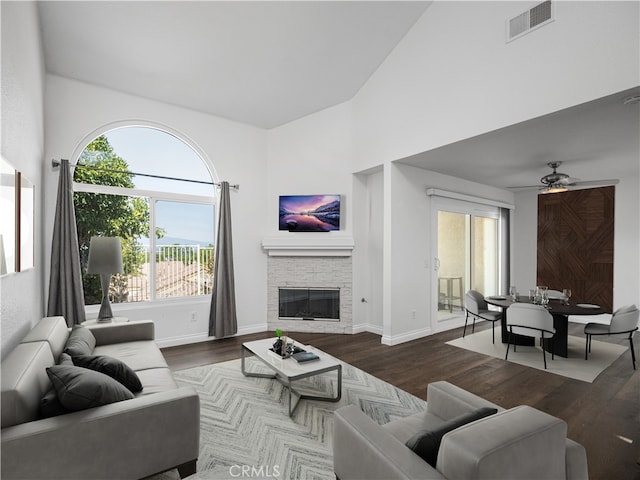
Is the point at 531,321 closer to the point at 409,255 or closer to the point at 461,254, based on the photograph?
the point at 409,255

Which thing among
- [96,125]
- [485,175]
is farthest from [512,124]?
[96,125]

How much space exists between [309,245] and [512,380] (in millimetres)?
3033

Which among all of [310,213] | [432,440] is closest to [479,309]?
[310,213]

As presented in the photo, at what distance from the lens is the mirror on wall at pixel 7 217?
5.73 feet

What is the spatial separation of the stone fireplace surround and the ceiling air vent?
307 centimetres

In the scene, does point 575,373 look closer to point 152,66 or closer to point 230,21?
point 230,21

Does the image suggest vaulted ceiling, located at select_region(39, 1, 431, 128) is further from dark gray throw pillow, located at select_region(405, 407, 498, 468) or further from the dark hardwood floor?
dark gray throw pillow, located at select_region(405, 407, 498, 468)

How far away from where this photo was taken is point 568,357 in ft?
13.0

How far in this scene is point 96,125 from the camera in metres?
3.92

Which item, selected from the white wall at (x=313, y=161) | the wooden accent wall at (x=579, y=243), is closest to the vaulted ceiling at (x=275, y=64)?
the white wall at (x=313, y=161)

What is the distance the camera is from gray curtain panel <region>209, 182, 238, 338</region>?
4.62 meters

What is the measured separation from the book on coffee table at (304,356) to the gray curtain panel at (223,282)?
2.09 m

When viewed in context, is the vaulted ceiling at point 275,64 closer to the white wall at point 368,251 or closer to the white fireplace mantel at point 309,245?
the white wall at point 368,251

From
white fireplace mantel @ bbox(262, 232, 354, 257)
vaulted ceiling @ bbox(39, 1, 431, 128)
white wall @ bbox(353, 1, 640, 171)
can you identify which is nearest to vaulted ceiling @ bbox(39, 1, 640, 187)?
vaulted ceiling @ bbox(39, 1, 431, 128)
